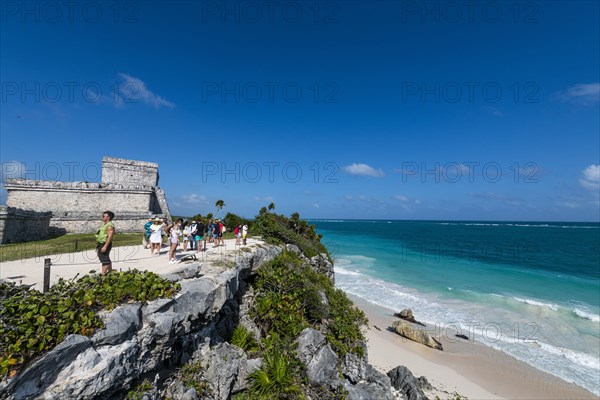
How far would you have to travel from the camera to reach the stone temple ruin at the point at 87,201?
17.3m

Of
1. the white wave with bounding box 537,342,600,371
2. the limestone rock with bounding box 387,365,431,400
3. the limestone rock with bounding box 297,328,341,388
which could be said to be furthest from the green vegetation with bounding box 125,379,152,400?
the white wave with bounding box 537,342,600,371

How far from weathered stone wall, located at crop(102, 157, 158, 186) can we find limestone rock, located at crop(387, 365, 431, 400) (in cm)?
2404

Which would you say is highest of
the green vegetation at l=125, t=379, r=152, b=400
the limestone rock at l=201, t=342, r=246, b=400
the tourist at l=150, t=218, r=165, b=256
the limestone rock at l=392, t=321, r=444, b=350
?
the tourist at l=150, t=218, r=165, b=256

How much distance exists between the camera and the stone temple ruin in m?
17.3

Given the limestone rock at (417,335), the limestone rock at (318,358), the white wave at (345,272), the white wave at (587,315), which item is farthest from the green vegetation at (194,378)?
the white wave at (587,315)

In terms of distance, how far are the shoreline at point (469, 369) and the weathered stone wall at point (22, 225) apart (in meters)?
19.5

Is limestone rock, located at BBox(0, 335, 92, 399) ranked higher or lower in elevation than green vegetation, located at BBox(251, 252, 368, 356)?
higher

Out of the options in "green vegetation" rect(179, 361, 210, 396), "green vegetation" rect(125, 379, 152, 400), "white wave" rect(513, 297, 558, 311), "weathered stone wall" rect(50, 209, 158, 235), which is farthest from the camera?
"white wave" rect(513, 297, 558, 311)

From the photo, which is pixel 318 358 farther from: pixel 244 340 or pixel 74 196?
pixel 74 196

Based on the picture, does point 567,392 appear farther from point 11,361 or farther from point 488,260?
point 488,260

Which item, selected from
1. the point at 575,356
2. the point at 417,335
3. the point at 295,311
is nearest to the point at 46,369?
the point at 295,311

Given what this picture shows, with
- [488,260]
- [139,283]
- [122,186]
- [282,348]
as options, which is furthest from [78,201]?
[488,260]

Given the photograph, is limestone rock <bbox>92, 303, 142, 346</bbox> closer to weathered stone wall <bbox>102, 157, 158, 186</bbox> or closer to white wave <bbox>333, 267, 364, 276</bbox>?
weathered stone wall <bbox>102, 157, 158, 186</bbox>

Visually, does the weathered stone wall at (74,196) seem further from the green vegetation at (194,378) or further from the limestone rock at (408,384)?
the limestone rock at (408,384)
